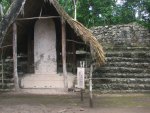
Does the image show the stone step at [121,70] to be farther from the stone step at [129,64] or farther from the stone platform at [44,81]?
the stone platform at [44,81]

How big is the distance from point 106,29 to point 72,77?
5025mm

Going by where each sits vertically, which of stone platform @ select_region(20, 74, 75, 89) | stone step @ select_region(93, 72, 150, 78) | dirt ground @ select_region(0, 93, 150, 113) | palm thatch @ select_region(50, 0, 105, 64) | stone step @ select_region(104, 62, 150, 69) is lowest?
dirt ground @ select_region(0, 93, 150, 113)

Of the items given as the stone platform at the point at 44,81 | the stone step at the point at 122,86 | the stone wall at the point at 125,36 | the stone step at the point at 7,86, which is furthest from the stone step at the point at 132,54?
the stone step at the point at 7,86

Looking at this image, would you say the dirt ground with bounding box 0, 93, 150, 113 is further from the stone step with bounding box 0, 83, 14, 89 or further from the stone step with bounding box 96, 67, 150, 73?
the stone step with bounding box 96, 67, 150, 73

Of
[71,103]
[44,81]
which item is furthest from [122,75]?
[71,103]

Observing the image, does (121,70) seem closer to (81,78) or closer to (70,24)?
(70,24)

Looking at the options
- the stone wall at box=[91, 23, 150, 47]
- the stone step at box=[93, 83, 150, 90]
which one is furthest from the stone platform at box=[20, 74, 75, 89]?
the stone wall at box=[91, 23, 150, 47]

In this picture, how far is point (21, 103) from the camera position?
12109mm

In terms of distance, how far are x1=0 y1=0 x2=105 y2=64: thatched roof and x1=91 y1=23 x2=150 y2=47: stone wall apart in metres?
4.97

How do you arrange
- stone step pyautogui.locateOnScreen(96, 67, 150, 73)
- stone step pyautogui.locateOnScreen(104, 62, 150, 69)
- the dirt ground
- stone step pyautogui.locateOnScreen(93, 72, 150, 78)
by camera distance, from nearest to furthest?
the dirt ground → stone step pyautogui.locateOnScreen(93, 72, 150, 78) → stone step pyautogui.locateOnScreen(96, 67, 150, 73) → stone step pyautogui.locateOnScreen(104, 62, 150, 69)

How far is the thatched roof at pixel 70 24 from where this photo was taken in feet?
43.1

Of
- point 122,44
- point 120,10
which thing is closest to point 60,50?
point 122,44

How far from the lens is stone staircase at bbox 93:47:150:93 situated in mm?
15059

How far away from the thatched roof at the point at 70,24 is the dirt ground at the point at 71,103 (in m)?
1.46
